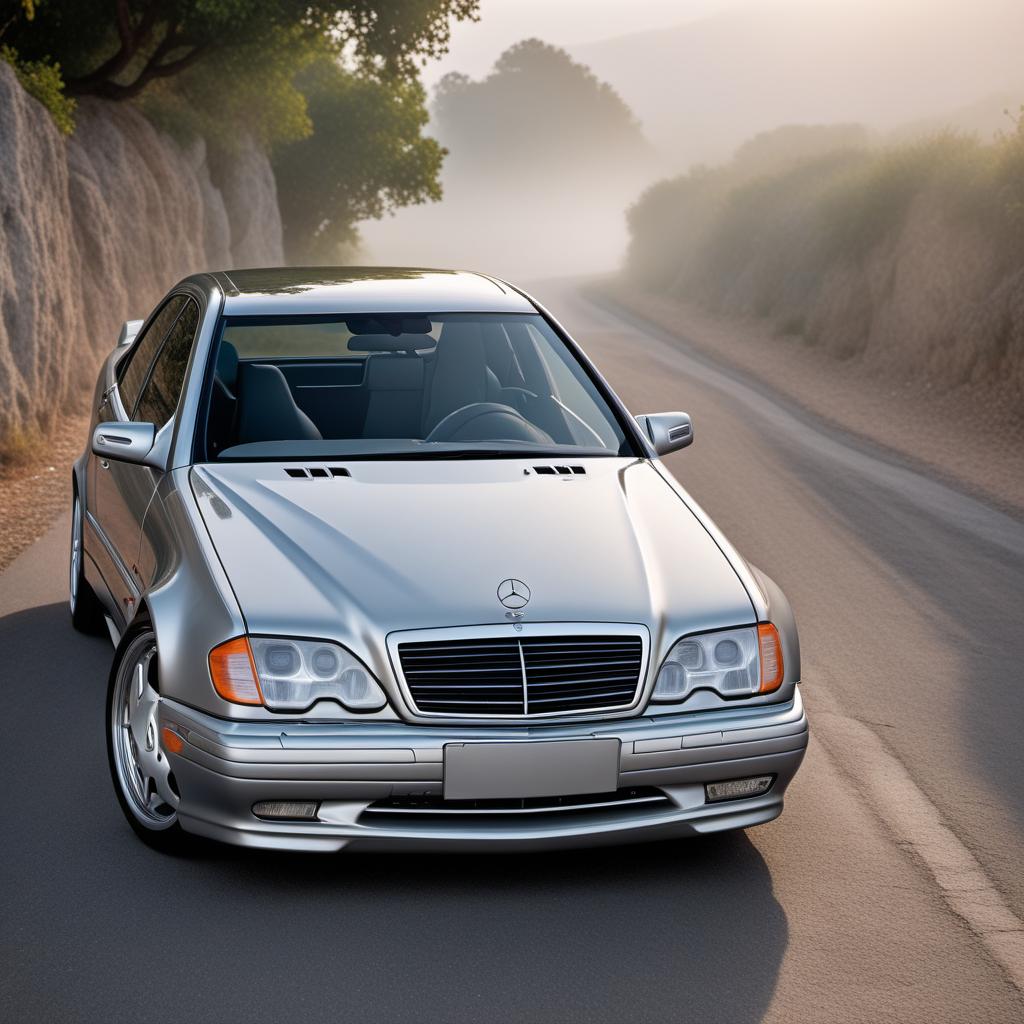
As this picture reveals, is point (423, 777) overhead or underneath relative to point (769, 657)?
underneath

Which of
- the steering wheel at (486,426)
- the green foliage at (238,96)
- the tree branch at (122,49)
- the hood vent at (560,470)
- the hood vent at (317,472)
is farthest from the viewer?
the green foliage at (238,96)

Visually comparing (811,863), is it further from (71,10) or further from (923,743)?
(71,10)

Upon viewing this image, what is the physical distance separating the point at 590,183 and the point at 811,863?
124 meters

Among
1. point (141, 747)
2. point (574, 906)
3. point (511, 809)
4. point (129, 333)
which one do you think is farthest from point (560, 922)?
point (129, 333)

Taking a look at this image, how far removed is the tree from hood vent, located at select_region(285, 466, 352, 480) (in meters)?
14.5

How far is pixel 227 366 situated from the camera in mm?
5828

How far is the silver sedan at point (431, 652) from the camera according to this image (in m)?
3.92

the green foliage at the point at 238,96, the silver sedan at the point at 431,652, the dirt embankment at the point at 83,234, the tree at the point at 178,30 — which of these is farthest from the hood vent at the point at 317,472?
the green foliage at the point at 238,96

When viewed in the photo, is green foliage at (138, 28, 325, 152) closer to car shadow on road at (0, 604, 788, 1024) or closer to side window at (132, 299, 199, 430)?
side window at (132, 299, 199, 430)

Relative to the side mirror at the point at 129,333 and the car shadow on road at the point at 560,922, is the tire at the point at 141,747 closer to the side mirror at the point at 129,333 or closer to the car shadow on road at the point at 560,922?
the car shadow on road at the point at 560,922

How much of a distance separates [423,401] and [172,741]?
2070mm

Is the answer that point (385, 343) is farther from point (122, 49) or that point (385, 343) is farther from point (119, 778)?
point (122, 49)

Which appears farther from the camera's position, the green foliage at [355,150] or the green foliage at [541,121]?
the green foliage at [541,121]

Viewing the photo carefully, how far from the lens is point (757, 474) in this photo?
11.6 metres
